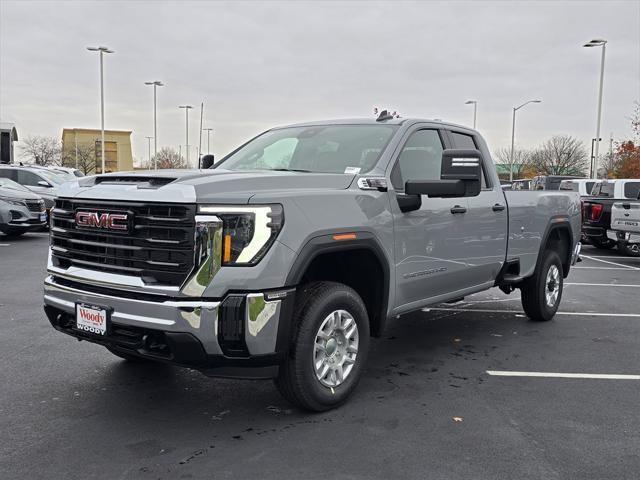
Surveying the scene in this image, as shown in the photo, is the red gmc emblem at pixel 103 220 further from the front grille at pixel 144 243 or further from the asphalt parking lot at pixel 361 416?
the asphalt parking lot at pixel 361 416

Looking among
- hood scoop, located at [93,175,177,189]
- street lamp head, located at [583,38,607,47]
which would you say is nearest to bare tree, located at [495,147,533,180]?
street lamp head, located at [583,38,607,47]

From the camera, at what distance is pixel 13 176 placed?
1833 cm

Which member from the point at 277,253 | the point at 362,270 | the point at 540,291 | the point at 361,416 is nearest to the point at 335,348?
the point at 361,416

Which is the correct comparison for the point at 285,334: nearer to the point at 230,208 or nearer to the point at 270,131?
the point at 230,208

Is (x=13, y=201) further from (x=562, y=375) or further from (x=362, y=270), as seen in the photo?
(x=562, y=375)

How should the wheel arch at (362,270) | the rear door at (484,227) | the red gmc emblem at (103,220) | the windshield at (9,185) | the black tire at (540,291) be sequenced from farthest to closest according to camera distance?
1. the windshield at (9,185)
2. the black tire at (540,291)
3. the rear door at (484,227)
4. the wheel arch at (362,270)
5. the red gmc emblem at (103,220)

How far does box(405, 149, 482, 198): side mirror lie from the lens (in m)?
4.48

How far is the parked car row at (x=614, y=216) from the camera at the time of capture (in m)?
13.3

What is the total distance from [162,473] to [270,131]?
3.55m

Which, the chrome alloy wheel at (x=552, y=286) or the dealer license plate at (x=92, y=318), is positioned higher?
the dealer license plate at (x=92, y=318)

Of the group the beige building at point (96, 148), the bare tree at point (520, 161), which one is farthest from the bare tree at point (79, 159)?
the bare tree at point (520, 161)

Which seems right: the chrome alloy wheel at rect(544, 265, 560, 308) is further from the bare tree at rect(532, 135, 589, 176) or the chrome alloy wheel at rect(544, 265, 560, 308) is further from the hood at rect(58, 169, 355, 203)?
the bare tree at rect(532, 135, 589, 176)

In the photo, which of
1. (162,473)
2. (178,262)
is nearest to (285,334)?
(178,262)

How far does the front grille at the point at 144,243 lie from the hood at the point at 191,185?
0.06 m
